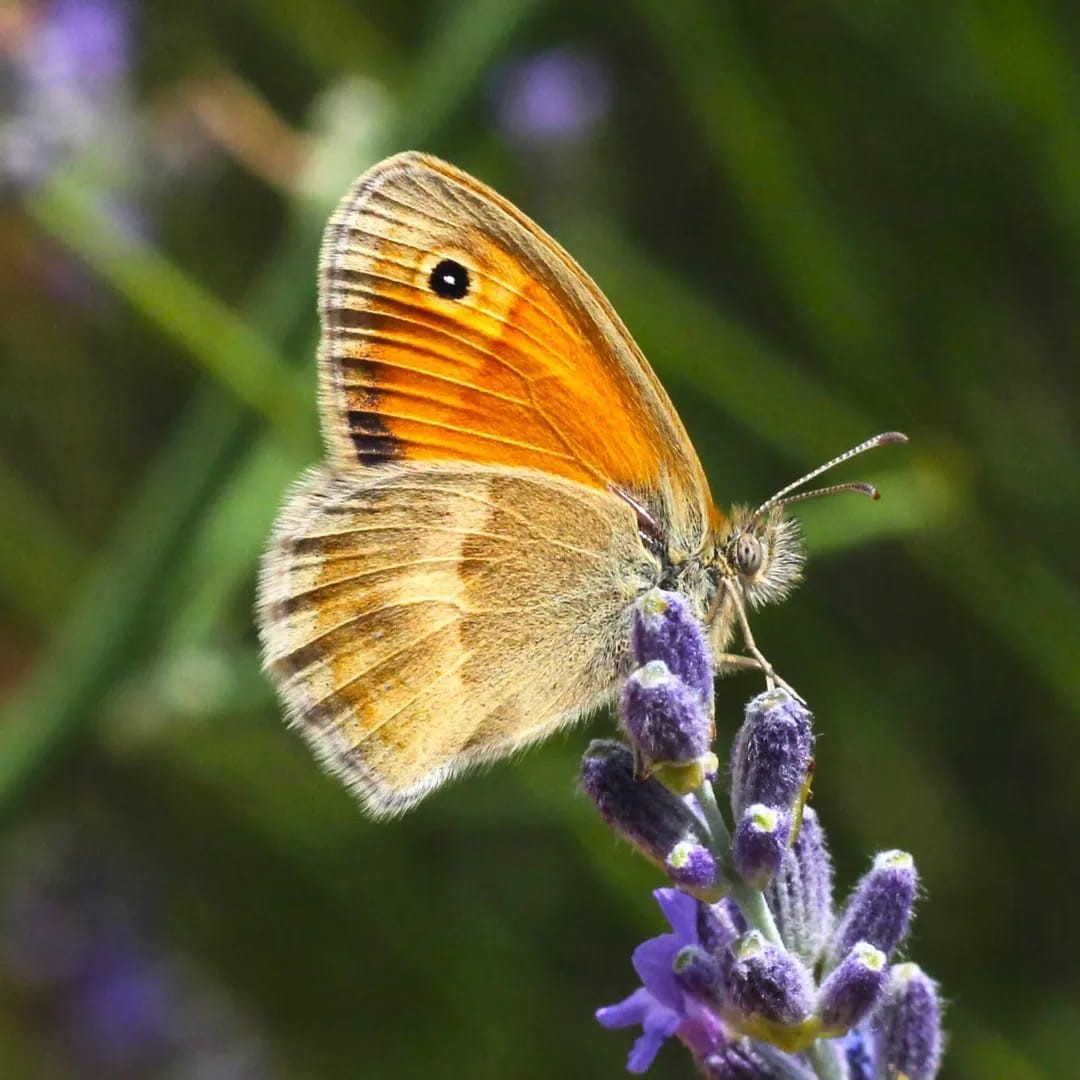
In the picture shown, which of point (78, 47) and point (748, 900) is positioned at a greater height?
point (748, 900)

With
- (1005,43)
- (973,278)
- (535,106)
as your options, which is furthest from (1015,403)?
(535,106)

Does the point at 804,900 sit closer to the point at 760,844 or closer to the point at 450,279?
the point at 760,844

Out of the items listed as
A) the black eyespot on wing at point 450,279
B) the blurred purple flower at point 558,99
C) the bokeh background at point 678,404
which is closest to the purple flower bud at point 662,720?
the black eyespot on wing at point 450,279

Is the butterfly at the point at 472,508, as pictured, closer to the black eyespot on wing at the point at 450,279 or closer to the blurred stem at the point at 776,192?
the black eyespot on wing at the point at 450,279

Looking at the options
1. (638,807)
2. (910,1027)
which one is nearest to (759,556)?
(638,807)

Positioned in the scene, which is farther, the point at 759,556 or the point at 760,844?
the point at 759,556

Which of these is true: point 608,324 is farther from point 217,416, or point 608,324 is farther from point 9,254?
point 9,254

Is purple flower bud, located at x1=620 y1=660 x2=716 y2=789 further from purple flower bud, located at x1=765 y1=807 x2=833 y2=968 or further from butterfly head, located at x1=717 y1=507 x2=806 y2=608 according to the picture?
butterfly head, located at x1=717 y1=507 x2=806 y2=608

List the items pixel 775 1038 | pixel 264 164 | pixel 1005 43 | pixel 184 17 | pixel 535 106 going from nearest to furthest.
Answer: pixel 775 1038 < pixel 1005 43 < pixel 264 164 < pixel 535 106 < pixel 184 17
